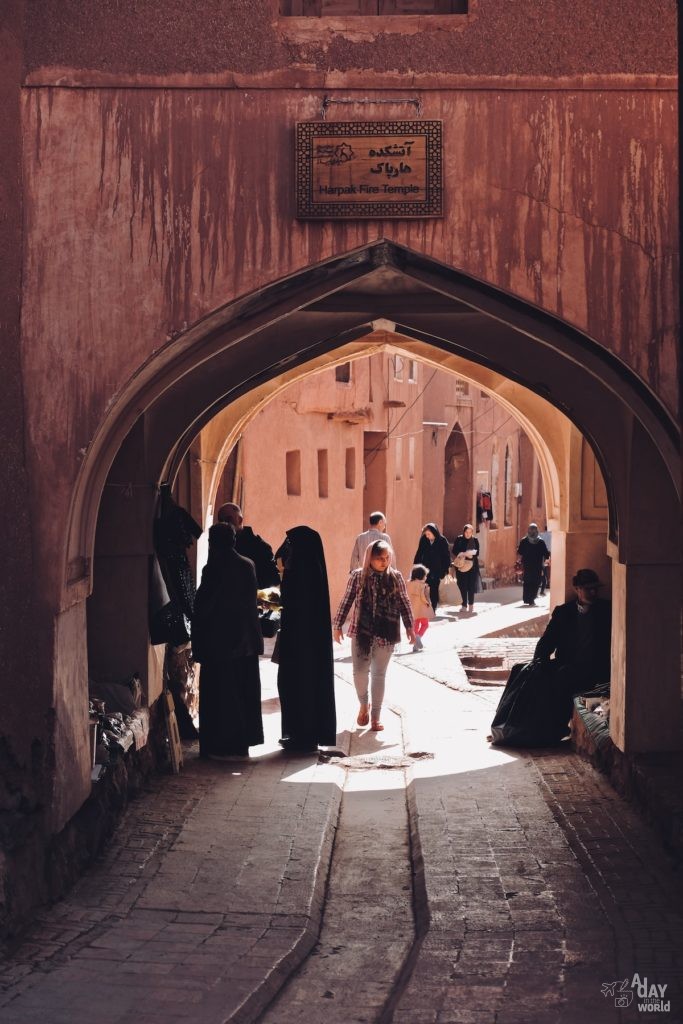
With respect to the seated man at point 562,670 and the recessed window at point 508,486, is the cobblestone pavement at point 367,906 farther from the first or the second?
the recessed window at point 508,486

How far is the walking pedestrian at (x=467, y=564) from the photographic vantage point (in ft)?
72.2

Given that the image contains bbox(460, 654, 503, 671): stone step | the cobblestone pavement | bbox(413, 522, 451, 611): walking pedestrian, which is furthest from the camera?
bbox(413, 522, 451, 611): walking pedestrian

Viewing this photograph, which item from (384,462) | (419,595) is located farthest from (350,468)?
(419,595)

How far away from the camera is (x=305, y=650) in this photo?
9.82 meters

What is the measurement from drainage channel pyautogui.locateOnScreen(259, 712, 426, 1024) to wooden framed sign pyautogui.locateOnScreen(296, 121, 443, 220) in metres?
3.27

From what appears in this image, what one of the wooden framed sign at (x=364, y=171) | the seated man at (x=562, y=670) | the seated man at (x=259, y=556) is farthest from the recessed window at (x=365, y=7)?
the seated man at (x=562, y=670)

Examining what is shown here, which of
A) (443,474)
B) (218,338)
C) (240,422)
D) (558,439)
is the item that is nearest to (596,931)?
(218,338)

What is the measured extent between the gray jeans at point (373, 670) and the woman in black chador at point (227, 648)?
119 centimetres

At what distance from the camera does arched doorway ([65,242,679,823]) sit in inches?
267

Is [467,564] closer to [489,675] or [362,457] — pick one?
[362,457]

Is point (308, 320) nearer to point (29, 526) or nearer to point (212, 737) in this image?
point (212, 737)

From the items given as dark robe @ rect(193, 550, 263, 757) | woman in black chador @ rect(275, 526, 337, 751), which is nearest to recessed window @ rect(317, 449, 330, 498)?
woman in black chador @ rect(275, 526, 337, 751)

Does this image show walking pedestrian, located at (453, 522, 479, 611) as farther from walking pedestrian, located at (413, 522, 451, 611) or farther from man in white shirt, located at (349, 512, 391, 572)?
man in white shirt, located at (349, 512, 391, 572)

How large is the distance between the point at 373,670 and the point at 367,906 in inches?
161
